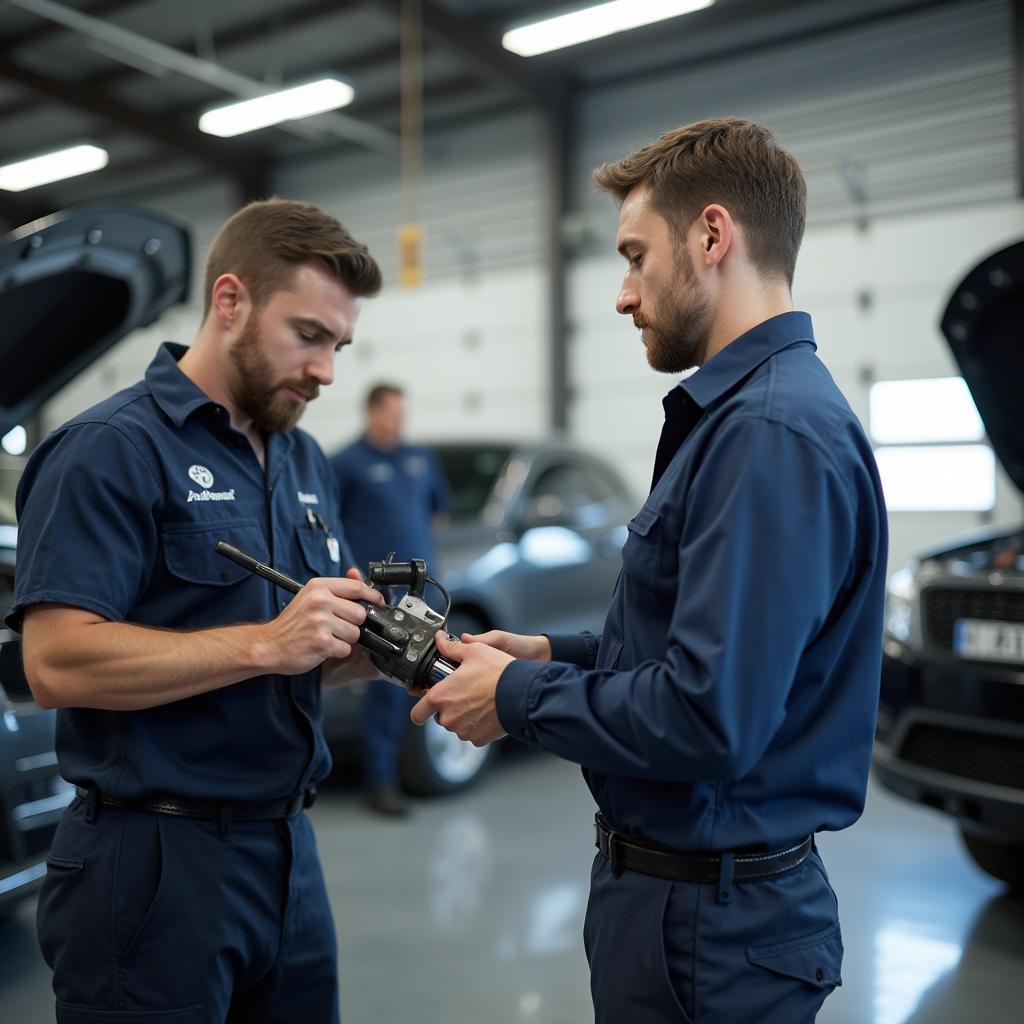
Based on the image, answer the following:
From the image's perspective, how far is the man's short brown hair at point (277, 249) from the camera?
5.72 feet

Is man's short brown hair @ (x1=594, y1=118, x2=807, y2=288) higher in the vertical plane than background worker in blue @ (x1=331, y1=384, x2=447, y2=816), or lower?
higher

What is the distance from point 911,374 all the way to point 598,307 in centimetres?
308

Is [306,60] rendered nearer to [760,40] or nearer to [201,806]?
[760,40]

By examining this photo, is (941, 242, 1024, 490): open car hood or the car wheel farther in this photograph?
the car wheel

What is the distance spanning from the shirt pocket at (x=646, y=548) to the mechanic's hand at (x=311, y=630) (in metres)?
0.44

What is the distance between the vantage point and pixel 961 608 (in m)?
3.25

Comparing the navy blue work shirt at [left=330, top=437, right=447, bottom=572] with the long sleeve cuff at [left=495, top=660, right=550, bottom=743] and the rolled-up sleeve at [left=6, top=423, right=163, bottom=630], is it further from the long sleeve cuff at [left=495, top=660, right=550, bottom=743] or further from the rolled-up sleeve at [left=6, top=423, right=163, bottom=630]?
the long sleeve cuff at [left=495, top=660, right=550, bottom=743]

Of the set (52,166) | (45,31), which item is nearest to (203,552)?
(45,31)

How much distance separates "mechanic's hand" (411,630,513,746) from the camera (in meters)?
1.34

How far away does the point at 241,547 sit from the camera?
1.69 metres

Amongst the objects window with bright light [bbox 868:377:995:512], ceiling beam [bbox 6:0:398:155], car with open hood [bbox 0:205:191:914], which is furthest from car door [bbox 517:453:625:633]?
ceiling beam [bbox 6:0:398:155]

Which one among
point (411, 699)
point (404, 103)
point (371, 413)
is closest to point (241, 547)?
point (411, 699)

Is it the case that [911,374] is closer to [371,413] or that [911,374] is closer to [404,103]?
[371,413]

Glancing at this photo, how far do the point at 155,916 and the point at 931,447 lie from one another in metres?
7.60
